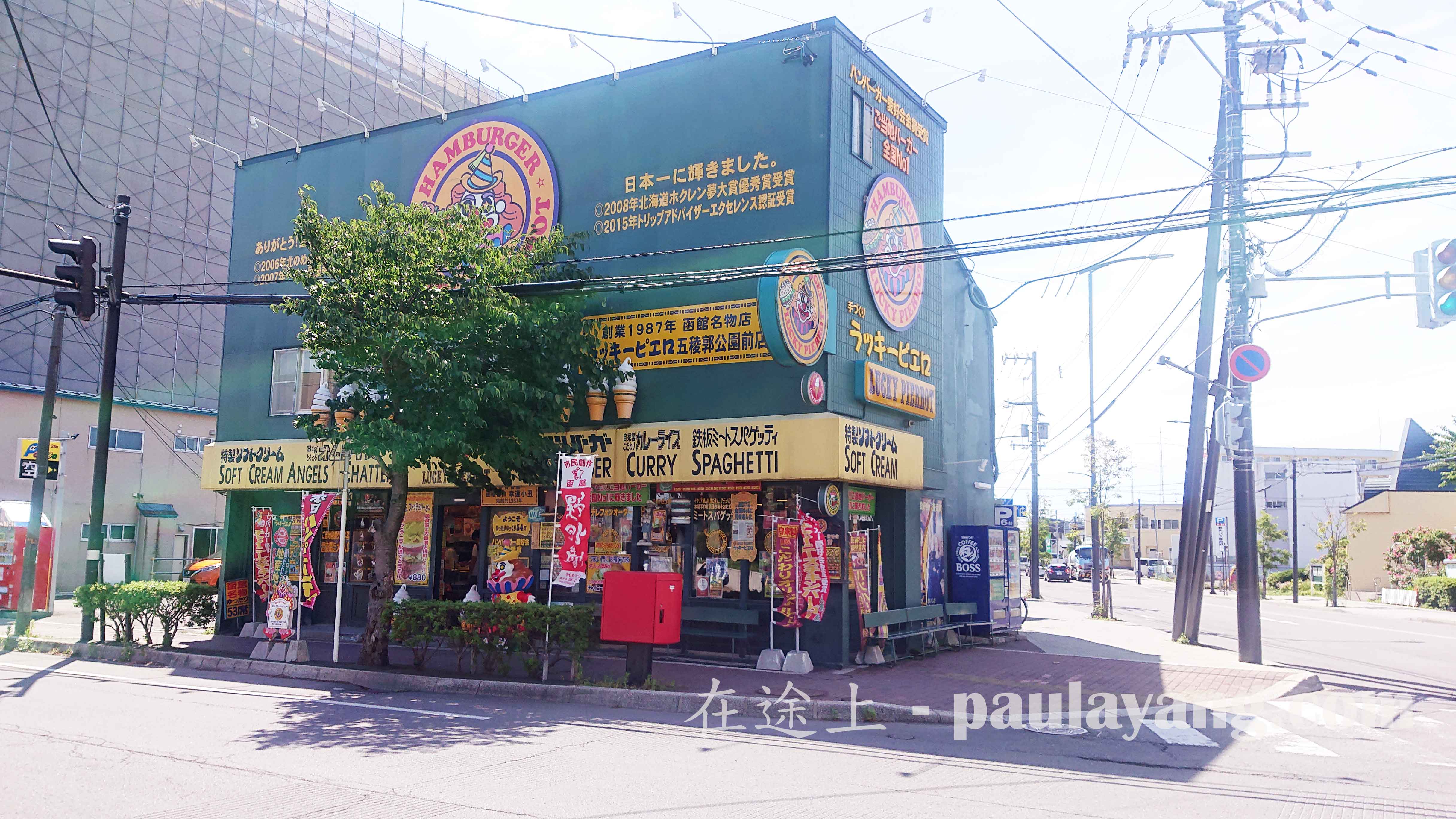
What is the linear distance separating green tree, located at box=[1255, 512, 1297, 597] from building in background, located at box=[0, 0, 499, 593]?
49.1 m

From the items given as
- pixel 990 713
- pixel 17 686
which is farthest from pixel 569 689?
pixel 17 686

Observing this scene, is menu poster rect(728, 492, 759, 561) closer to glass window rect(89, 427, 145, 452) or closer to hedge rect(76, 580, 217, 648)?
hedge rect(76, 580, 217, 648)

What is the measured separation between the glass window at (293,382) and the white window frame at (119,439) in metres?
17.4

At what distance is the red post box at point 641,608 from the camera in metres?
12.4

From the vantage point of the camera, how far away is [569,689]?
40.7 feet

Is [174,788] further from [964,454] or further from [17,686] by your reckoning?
[964,454]

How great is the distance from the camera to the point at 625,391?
15.8 metres

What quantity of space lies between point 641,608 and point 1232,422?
33.0ft

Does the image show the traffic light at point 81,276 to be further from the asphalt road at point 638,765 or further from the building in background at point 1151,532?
the building in background at point 1151,532

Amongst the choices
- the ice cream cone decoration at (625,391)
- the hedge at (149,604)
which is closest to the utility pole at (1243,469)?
the ice cream cone decoration at (625,391)

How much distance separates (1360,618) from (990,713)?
26.2 m

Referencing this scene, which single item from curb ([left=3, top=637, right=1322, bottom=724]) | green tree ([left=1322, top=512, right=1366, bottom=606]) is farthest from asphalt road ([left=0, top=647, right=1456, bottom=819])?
green tree ([left=1322, top=512, right=1366, bottom=606])

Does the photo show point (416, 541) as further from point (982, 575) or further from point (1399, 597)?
point (1399, 597)

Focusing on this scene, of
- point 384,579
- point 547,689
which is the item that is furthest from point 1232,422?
point 384,579
